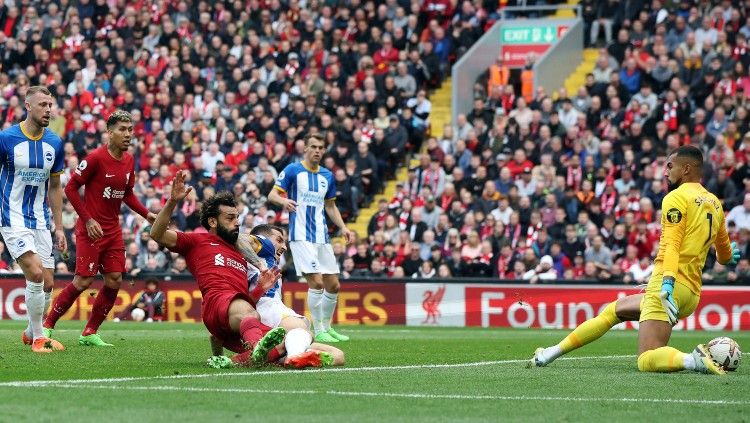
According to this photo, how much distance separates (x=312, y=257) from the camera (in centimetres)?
1786

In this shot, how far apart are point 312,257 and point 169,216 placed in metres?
6.52

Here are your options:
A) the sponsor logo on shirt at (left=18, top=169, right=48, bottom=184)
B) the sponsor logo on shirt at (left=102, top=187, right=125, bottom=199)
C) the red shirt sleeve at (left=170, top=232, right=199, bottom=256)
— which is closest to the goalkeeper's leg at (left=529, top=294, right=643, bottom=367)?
the red shirt sleeve at (left=170, top=232, right=199, bottom=256)

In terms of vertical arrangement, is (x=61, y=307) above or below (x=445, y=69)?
below

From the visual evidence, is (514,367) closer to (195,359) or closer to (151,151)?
(195,359)

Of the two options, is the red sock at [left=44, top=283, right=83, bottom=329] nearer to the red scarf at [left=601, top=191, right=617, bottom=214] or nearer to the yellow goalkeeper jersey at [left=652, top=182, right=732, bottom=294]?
the yellow goalkeeper jersey at [left=652, top=182, right=732, bottom=294]

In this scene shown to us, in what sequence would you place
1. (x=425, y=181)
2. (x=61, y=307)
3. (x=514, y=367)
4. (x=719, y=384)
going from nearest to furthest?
1. (x=719, y=384)
2. (x=514, y=367)
3. (x=61, y=307)
4. (x=425, y=181)

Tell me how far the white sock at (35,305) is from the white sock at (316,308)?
4574mm

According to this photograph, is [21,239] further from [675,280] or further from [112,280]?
[675,280]

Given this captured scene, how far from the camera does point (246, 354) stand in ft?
37.7

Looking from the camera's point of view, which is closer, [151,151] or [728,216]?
[728,216]

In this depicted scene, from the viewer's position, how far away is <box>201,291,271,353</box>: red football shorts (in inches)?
444

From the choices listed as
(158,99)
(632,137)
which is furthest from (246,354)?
(158,99)

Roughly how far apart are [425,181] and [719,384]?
17.3 meters

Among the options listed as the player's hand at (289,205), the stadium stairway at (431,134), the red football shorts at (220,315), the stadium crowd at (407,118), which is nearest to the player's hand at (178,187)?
the red football shorts at (220,315)
